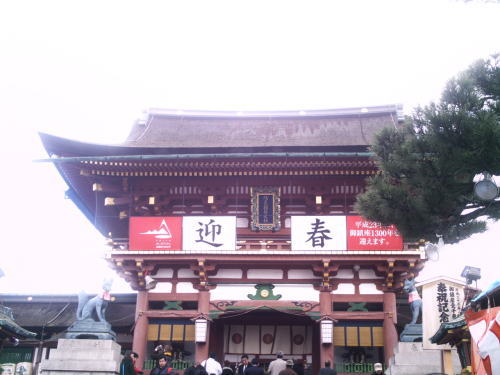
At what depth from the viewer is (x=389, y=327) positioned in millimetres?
18203

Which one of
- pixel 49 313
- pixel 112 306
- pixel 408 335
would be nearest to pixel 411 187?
pixel 408 335

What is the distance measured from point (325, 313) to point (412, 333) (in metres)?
2.54

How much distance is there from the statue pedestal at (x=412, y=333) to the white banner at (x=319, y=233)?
2903 mm

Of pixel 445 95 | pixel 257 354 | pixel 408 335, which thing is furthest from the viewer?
pixel 257 354

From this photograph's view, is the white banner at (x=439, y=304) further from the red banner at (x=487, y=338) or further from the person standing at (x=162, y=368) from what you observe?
the person standing at (x=162, y=368)

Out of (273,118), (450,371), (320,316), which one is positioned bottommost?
(450,371)

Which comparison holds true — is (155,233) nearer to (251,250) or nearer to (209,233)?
(209,233)

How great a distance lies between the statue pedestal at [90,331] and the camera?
18234 millimetres

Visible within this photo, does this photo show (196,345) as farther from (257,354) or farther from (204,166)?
(204,166)

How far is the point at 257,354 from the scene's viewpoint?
20484mm

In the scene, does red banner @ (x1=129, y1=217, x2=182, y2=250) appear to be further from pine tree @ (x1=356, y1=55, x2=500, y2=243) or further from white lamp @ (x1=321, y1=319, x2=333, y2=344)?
pine tree @ (x1=356, y1=55, x2=500, y2=243)

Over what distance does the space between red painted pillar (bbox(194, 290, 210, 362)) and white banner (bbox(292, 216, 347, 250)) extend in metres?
3.07

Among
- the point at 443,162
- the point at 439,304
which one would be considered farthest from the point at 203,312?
the point at 443,162

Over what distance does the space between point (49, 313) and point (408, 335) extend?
12447 mm
